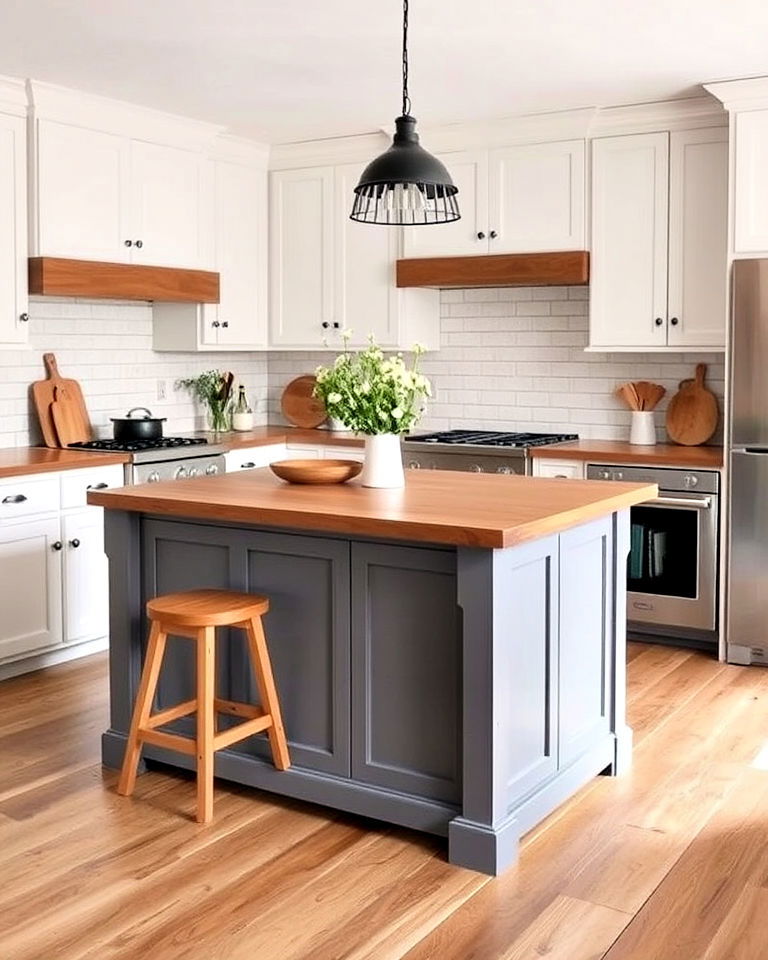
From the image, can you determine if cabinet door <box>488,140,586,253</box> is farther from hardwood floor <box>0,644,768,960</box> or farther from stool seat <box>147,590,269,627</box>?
stool seat <box>147,590,269,627</box>

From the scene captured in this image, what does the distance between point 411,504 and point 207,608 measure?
68cm

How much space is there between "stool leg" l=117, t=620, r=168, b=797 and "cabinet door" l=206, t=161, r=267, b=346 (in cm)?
318

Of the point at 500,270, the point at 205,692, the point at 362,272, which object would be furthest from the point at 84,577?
the point at 500,270

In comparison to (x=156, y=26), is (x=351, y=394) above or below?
below

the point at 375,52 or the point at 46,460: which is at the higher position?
the point at 375,52

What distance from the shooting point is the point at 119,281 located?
5.78m

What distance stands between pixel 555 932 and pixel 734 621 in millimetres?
2751

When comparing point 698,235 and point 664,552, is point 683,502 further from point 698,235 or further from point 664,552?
point 698,235

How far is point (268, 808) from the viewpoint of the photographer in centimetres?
365

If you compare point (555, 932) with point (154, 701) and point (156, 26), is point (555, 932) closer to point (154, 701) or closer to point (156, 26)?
point (154, 701)

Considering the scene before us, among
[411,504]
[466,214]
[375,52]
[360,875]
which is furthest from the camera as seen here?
[466,214]

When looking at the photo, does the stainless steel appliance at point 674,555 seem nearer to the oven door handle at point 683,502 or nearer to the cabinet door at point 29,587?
the oven door handle at point 683,502

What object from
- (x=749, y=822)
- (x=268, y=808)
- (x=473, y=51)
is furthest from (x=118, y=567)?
(x=473, y=51)

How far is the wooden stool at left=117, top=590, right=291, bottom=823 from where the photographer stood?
3471 millimetres
